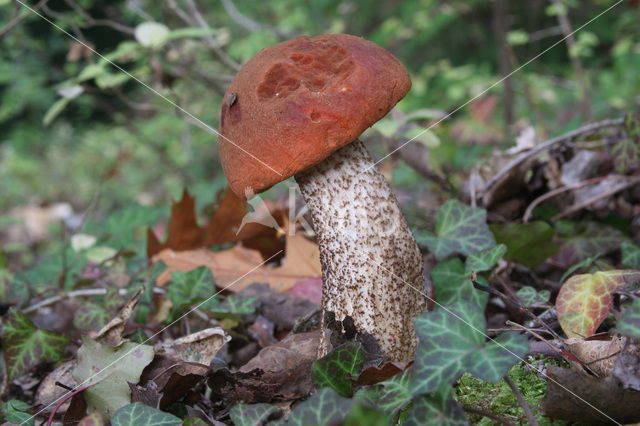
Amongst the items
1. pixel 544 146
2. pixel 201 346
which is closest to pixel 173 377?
pixel 201 346

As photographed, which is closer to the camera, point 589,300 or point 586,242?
point 589,300

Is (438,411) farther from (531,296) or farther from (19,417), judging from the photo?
(19,417)

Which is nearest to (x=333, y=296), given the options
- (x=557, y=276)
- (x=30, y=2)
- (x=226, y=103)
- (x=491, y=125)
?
(x=226, y=103)

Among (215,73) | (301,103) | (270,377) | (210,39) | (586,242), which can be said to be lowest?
(586,242)

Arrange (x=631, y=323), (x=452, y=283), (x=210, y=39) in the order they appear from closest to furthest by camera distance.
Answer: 1. (x=631, y=323)
2. (x=452, y=283)
3. (x=210, y=39)

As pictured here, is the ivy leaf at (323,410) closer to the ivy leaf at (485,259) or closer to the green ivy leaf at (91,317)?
the ivy leaf at (485,259)

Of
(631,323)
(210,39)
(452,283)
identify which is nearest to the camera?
(631,323)

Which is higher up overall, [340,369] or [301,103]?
[301,103]
